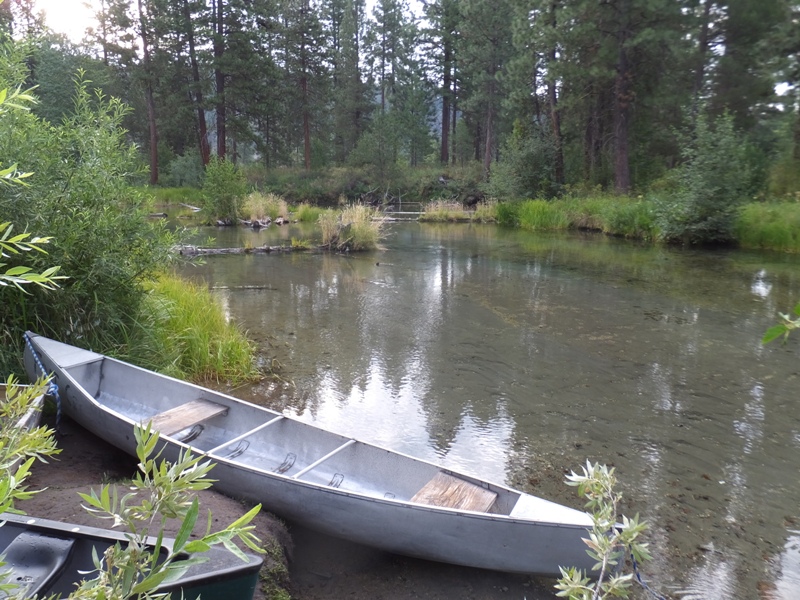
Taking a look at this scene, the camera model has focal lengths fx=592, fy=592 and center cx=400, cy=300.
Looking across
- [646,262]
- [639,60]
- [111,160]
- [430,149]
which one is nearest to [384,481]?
[111,160]

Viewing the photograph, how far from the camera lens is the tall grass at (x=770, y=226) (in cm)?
1441

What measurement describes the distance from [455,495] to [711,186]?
579 inches

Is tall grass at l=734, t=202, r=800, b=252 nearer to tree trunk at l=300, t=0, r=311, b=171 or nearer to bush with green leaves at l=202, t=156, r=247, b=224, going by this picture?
bush with green leaves at l=202, t=156, r=247, b=224

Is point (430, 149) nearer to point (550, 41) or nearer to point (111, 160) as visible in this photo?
point (550, 41)

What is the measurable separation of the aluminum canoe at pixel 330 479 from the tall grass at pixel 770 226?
14.6 metres

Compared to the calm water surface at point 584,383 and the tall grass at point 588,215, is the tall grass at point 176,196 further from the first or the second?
the calm water surface at point 584,383

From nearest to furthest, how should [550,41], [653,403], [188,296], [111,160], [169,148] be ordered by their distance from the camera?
1. [111,160]
2. [653,403]
3. [188,296]
4. [550,41]
5. [169,148]

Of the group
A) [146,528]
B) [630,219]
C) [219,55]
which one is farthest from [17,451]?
[219,55]

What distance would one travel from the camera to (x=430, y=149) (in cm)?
5112

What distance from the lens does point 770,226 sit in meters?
14.8

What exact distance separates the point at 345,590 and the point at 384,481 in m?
0.66

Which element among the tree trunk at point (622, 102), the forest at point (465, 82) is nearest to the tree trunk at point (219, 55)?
the forest at point (465, 82)

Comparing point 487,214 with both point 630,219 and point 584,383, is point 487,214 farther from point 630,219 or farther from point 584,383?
point 584,383

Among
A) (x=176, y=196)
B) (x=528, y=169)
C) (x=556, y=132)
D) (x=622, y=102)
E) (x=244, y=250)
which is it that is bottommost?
(x=244, y=250)
